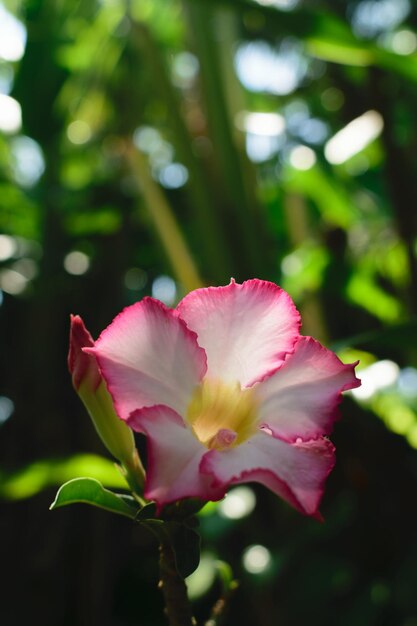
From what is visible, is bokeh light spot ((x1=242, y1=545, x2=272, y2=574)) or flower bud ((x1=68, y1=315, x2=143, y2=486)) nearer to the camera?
flower bud ((x1=68, y1=315, x2=143, y2=486))

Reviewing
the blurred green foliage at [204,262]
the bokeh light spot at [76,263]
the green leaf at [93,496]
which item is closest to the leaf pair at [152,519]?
the green leaf at [93,496]

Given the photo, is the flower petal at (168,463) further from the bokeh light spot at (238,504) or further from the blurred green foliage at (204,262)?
the bokeh light spot at (238,504)

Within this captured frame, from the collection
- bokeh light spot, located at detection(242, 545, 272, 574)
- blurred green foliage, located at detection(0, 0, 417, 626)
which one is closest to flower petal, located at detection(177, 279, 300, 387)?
blurred green foliage, located at detection(0, 0, 417, 626)

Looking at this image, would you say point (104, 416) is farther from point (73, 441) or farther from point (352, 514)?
point (73, 441)

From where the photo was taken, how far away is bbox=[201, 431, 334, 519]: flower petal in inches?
9.1

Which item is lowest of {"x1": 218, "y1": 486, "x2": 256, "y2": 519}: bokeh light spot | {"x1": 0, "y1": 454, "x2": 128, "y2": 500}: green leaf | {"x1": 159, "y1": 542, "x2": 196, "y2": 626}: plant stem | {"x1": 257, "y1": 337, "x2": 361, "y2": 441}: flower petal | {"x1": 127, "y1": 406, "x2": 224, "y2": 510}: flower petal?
{"x1": 218, "y1": 486, "x2": 256, "y2": 519}: bokeh light spot

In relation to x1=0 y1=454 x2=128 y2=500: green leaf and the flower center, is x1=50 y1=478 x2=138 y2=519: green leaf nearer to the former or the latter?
the flower center

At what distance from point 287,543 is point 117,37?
90cm

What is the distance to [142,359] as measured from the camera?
0.26 meters

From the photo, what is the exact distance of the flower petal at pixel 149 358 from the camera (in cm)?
25

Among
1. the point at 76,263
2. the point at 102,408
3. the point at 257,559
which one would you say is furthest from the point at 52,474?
the point at 76,263

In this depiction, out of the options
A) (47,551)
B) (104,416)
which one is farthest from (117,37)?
(104,416)

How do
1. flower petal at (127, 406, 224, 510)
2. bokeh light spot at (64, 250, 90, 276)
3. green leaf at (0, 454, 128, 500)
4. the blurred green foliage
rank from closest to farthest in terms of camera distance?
flower petal at (127, 406, 224, 510)
green leaf at (0, 454, 128, 500)
the blurred green foliage
bokeh light spot at (64, 250, 90, 276)

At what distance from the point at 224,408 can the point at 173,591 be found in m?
0.07
